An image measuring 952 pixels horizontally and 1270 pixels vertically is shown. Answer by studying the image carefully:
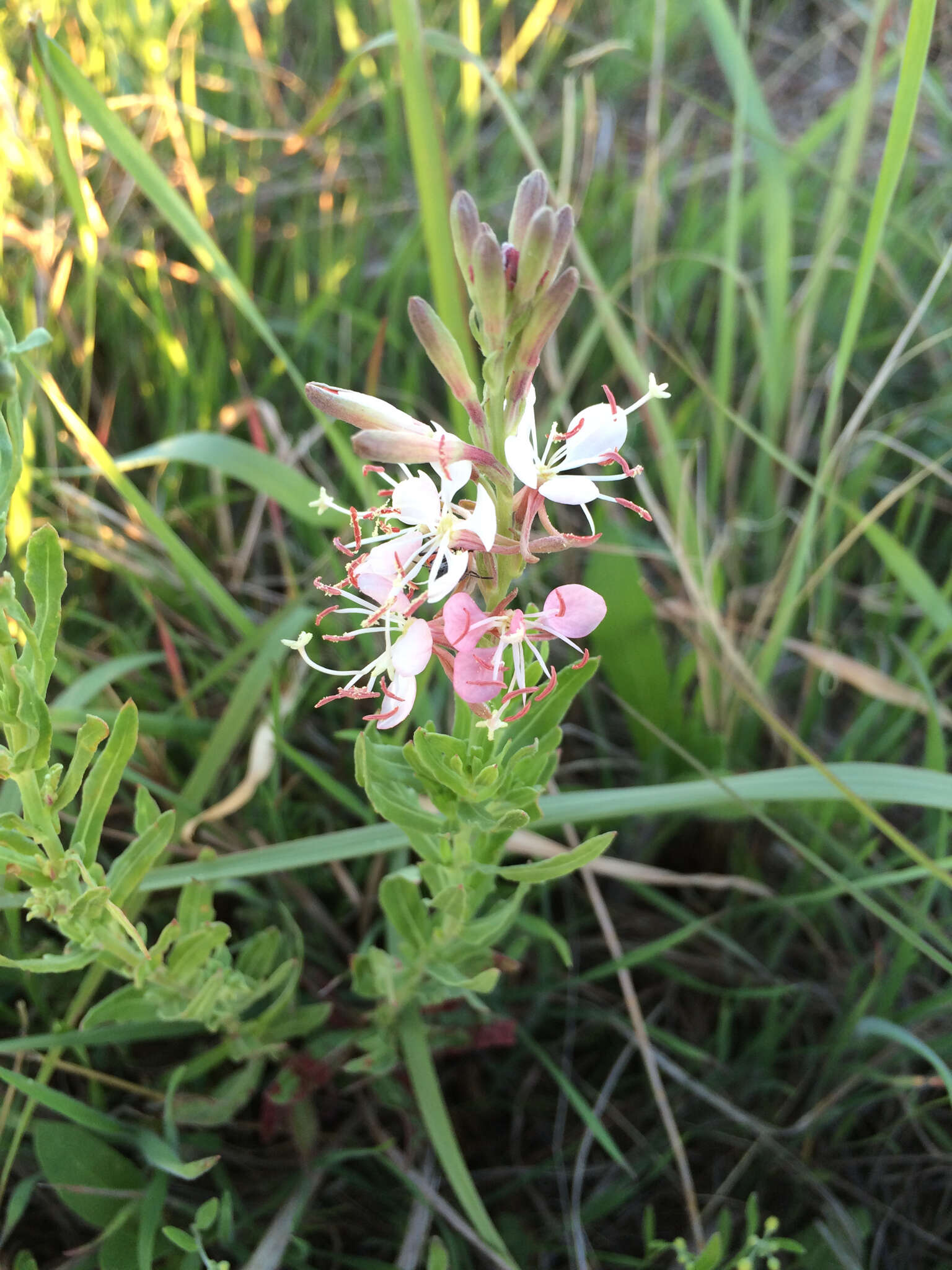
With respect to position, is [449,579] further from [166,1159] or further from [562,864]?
[166,1159]

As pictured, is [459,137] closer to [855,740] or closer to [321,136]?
[321,136]

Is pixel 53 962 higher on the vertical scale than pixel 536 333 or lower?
lower

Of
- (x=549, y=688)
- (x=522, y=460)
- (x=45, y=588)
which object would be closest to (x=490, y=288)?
(x=522, y=460)

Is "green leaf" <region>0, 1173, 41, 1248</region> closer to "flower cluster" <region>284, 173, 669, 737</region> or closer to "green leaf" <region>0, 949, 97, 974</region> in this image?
"green leaf" <region>0, 949, 97, 974</region>

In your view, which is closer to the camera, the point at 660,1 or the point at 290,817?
the point at 290,817

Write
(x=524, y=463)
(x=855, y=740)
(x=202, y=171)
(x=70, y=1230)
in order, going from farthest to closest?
(x=202, y=171)
(x=855, y=740)
(x=70, y=1230)
(x=524, y=463)

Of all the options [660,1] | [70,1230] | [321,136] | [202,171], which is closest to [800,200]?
[660,1]

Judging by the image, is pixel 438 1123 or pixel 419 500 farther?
pixel 438 1123
